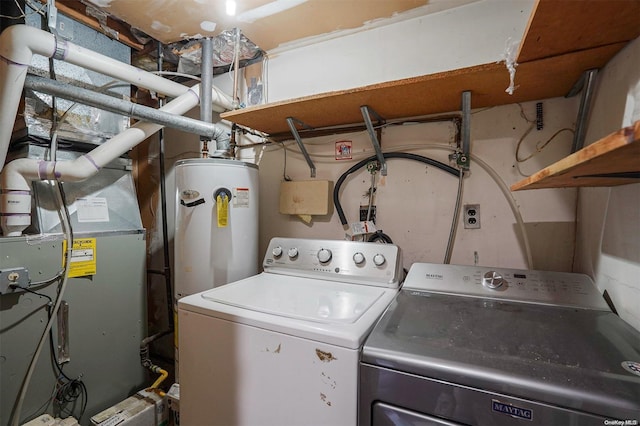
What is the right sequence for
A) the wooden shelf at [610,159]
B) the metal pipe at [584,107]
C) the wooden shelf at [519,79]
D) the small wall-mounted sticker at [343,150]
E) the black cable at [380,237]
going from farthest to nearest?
the small wall-mounted sticker at [343,150] → the black cable at [380,237] → the metal pipe at [584,107] → the wooden shelf at [519,79] → the wooden shelf at [610,159]

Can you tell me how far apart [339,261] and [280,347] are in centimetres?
55

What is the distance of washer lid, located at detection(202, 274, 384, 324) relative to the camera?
0.92m

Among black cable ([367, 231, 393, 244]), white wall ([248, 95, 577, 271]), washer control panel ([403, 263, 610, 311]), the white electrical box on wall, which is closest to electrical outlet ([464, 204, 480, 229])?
white wall ([248, 95, 577, 271])

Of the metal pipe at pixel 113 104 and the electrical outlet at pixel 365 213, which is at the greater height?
the metal pipe at pixel 113 104

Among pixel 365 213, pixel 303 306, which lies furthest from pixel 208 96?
pixel 303 306

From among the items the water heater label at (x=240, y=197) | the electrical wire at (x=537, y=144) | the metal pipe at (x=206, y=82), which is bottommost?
the water heater label at (x=240, y=197)

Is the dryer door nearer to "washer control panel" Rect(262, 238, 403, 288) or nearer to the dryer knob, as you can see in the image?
"washer control panel" Rect(262, 238, 403, 288)

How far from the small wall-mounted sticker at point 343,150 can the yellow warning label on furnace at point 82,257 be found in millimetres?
1418

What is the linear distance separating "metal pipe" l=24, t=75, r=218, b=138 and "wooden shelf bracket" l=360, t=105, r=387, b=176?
0.88 meters

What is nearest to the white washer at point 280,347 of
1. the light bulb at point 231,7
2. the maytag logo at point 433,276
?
the maytag logo at point 433,276

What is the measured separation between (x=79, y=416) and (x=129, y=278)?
0.70 metres

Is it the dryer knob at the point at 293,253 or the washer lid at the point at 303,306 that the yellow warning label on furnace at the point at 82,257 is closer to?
the washer lid at the point at 303,306

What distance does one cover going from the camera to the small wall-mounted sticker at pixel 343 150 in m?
1.68

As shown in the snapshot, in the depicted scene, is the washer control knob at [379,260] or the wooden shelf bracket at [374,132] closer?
the washer control knob at [379,260]
